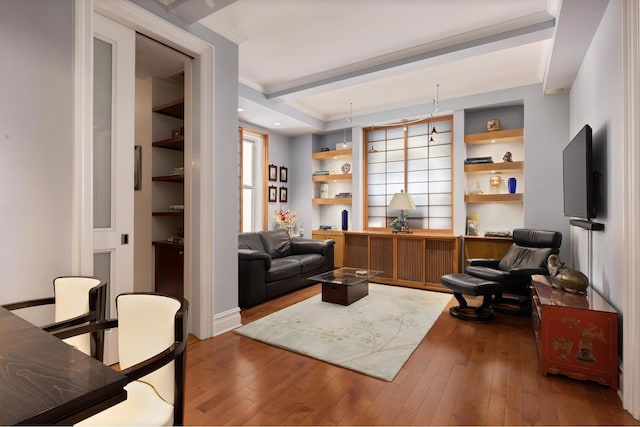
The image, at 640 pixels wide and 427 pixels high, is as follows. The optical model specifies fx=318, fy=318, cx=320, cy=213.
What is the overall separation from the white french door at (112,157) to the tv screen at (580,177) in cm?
370

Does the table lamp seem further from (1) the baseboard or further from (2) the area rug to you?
(1) the baseboard

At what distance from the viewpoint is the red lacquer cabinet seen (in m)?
2.11

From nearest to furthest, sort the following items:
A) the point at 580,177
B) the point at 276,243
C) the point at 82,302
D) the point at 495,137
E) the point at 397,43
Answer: the point at 82,302
the point at 580,177
the point at 397,43
the point at 495,137
the point at 276,243

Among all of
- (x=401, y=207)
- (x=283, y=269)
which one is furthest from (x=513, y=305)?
(x=283, y=269)

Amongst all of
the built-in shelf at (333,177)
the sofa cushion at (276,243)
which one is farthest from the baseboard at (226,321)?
the built-in shelf at (333,177)

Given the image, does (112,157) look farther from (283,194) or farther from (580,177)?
(283,194)

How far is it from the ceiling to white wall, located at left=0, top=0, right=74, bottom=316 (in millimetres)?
1017

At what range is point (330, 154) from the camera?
251 inches

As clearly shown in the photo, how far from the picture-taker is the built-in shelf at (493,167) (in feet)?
15.1

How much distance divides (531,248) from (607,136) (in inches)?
71.9

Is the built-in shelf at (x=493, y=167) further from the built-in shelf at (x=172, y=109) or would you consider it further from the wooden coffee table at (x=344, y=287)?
the built-in shelf at (x=172, y=109)

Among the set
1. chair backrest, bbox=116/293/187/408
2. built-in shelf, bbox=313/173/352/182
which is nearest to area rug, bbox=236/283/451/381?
chair backrest, bbox=116/293/187/408

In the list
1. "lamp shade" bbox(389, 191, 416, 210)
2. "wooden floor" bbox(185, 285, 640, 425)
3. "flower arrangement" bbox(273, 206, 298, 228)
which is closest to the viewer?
"wooden floor" bbox(185, 285, 640, 425)

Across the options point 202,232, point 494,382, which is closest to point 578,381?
point 494,382
